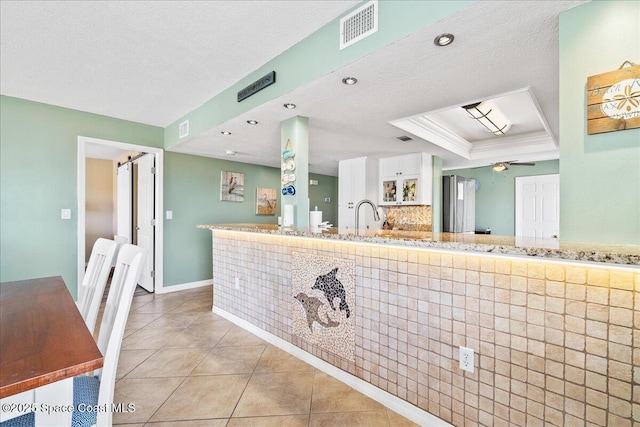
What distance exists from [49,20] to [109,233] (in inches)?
209

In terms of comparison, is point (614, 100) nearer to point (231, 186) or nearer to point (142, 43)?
point (142, 43)

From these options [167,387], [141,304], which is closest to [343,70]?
[167,387]

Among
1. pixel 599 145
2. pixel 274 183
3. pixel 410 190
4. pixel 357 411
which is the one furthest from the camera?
pixel 274 183

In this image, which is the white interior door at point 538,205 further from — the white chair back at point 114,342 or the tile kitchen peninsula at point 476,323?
the white chair back at point 114,342

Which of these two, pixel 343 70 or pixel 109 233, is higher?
pixel 343 70

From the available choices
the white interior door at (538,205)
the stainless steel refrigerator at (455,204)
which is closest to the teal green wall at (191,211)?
the stainless steel refrigerator at (455,204)

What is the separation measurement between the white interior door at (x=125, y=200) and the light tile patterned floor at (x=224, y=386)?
8.72 feet

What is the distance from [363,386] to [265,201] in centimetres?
421

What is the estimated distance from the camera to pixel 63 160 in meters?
3.42

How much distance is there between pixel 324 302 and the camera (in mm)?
2182

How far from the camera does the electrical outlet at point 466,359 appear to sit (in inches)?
57.1

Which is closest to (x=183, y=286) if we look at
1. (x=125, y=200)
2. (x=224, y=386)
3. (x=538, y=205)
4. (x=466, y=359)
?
(x=125, y=200)

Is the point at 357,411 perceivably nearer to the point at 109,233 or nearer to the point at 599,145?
the point at 599,145

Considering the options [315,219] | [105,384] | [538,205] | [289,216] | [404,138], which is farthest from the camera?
[538,205]
